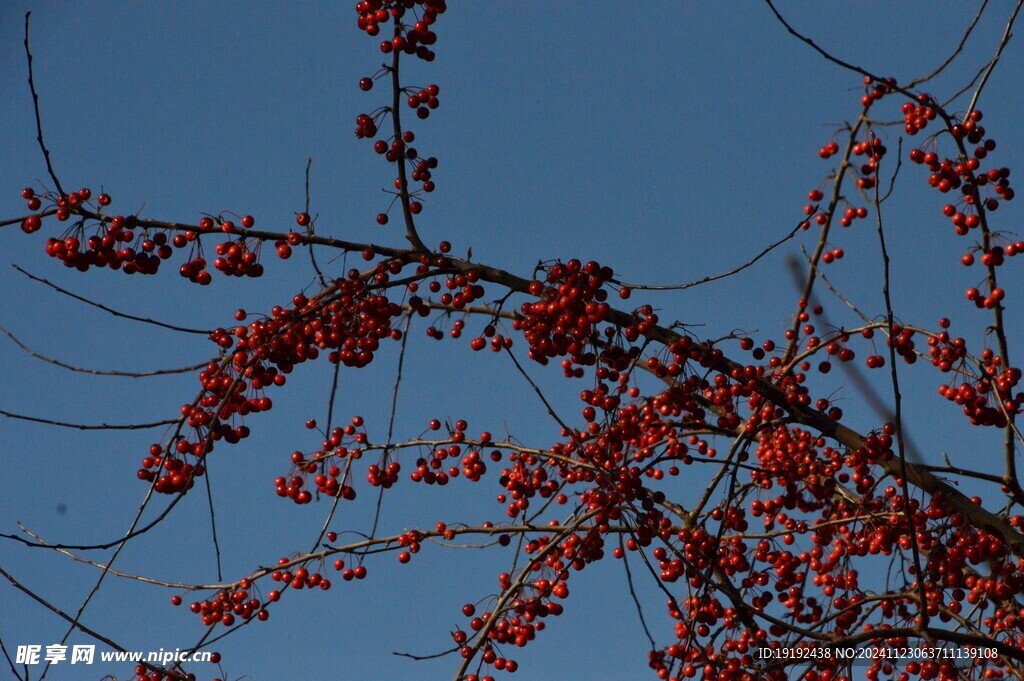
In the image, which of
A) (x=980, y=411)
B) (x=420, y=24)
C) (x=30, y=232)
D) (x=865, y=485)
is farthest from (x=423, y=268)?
(x=980, y=411)

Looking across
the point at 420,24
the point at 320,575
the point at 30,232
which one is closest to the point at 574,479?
the point at 320,575

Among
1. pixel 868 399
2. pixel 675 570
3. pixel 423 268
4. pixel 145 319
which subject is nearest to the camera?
pixel 868 399

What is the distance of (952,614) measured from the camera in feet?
18.1

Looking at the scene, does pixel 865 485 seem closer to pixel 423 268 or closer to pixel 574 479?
pixel 574 479

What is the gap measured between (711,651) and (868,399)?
9.52 feet

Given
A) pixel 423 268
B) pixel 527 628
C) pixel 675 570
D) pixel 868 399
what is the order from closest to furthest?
pixel 868 399 → pixel 423 268 → pixel 675 570 → pixel 527 628

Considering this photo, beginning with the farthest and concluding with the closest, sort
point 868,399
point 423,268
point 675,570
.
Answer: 1. point 675,570
2. point 423,268
3. point 868,399

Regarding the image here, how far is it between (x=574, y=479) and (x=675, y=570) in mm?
1157

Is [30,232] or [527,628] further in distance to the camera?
[527,628]

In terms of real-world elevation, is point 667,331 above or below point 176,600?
above

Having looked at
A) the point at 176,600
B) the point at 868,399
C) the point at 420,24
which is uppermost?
the point at 420,24

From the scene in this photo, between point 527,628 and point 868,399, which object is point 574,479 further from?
point 868,399

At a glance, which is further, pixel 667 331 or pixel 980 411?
pixel 980 411

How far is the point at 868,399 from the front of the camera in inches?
140
